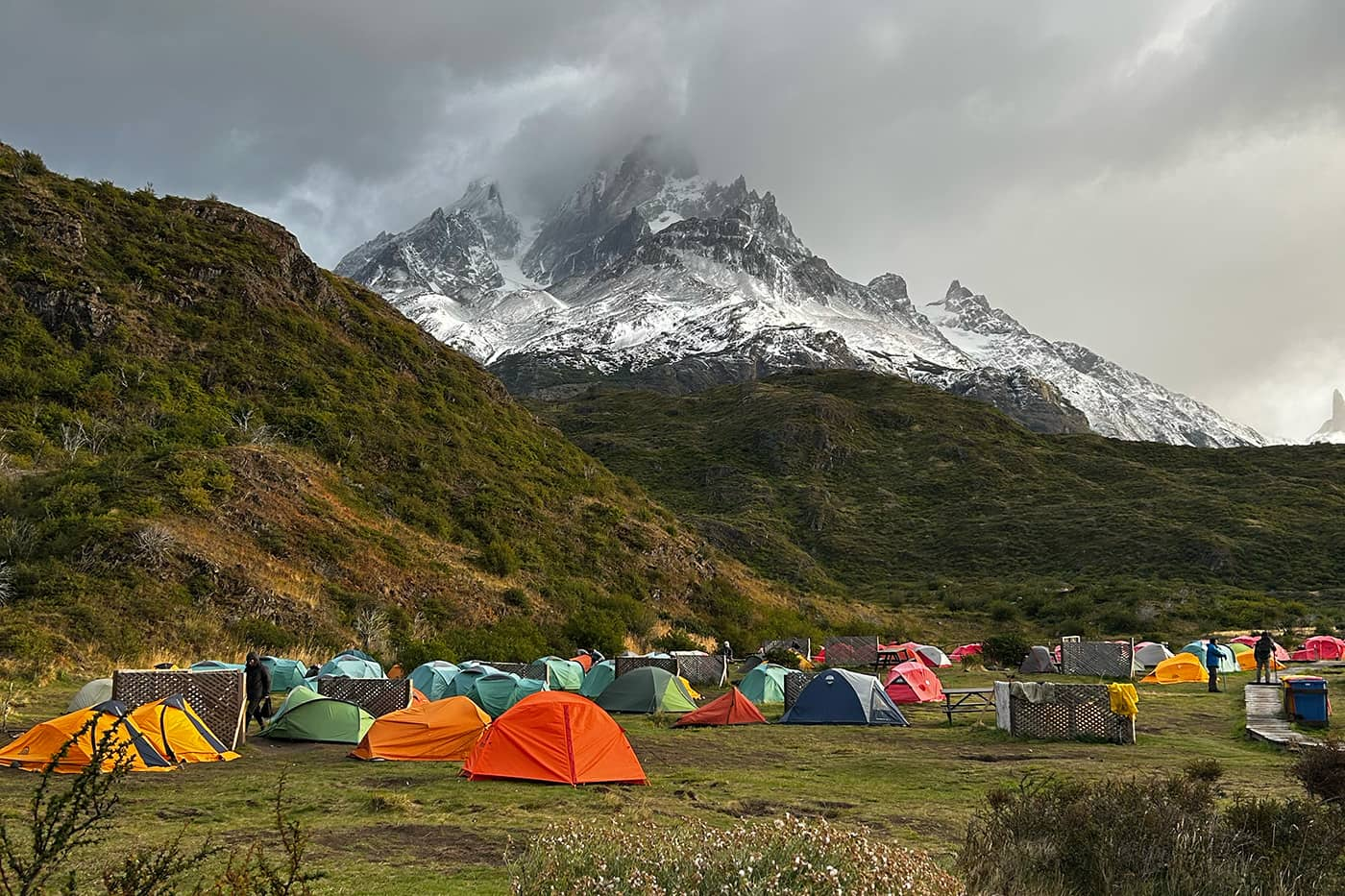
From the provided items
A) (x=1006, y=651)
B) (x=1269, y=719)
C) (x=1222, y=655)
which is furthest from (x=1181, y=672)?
(x=1269, y=719)

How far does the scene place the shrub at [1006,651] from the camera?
3847cm

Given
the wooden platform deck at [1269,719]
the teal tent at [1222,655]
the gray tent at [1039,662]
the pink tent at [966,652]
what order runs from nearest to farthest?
the wooden platform deck at [1269,719] < the teal tent at [1222,655] < the gray tent at [1039,662] < the pink tent at [966,652]

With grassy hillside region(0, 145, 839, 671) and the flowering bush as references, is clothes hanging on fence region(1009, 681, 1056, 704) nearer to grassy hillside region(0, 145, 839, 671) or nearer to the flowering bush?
the flowering bush

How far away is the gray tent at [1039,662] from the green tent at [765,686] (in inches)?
597

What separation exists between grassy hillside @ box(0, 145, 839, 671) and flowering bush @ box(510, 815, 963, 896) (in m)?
19.8

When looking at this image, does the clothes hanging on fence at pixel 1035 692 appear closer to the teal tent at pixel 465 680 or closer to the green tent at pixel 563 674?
the teal tent at pixel 465 680

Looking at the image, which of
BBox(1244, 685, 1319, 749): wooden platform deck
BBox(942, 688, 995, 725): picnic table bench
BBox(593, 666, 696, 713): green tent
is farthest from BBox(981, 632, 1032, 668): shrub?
BBox(593, 666, 696, 713): green tent

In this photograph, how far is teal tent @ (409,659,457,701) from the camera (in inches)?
864

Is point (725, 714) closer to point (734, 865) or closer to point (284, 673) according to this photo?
point (284, 673)

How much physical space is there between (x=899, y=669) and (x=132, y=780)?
1953 cm

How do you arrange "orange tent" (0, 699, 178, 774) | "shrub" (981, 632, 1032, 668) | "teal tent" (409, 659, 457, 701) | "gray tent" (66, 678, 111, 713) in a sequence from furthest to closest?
"shrub" (981, 632, 1032, 668)
"teal tent" (409, 659, 457, 701)
"gray tent" (66, 678, 111, 713)
"orange tent" (0, 699, 178, 774)

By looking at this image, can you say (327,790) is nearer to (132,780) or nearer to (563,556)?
(132,780)

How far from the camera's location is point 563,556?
39.7 metres

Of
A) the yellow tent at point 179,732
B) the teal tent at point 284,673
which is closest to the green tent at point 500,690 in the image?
the teal tent at point 284,673
